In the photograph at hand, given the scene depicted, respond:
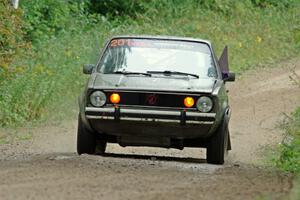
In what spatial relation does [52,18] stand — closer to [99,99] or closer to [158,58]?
[158,58]

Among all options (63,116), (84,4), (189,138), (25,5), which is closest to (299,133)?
(189,138)

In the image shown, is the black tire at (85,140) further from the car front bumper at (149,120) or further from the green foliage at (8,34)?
the green foliage at (8,34)

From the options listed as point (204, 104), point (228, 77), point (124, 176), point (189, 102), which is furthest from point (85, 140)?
point (124, 176)

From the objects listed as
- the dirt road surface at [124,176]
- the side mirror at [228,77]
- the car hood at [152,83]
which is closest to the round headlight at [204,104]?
the car hood at [152,83]

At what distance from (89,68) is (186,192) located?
163 inches

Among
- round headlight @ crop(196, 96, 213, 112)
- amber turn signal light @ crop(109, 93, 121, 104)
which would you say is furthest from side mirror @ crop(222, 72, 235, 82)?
amber turn signal light @ crop(109, 93, 121, 104)

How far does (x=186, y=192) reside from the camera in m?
7.93

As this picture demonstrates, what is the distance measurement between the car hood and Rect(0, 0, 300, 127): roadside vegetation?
507 cm

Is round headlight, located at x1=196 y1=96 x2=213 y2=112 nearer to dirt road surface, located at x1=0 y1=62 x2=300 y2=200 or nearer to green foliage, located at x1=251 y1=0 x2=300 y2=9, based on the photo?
dirt road surface, located at x1=0 y1=62 x2=300 y2=200

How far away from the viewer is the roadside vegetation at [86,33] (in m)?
16.5

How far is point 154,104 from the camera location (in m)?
10.5

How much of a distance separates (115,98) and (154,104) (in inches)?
Result: 18.2

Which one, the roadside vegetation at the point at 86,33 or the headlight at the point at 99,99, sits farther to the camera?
the roadside vegetation at the point at 86,33

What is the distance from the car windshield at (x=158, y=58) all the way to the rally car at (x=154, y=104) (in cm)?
1
